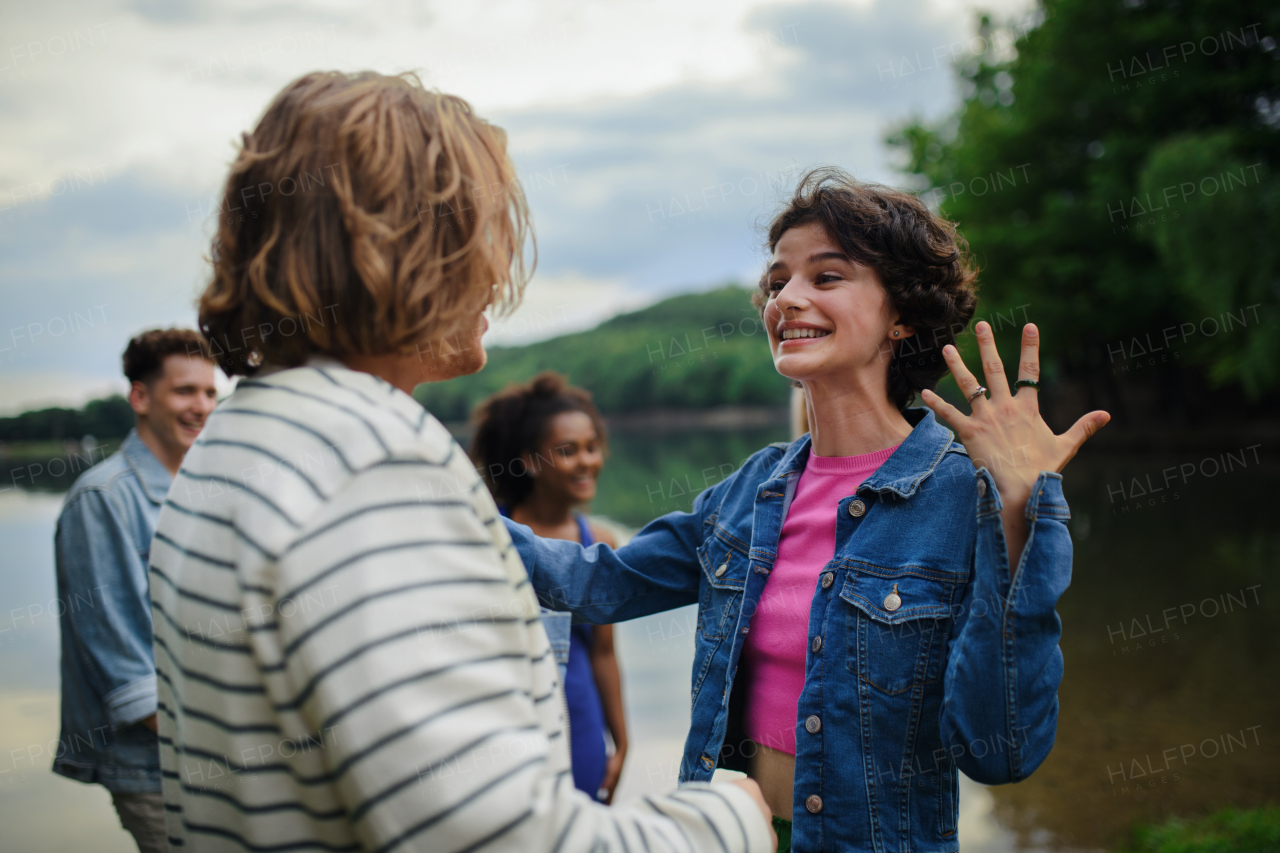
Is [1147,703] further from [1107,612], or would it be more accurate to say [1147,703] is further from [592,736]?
[592,736]

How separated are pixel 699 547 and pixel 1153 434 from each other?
91.6ft

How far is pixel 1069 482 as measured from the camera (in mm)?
20891

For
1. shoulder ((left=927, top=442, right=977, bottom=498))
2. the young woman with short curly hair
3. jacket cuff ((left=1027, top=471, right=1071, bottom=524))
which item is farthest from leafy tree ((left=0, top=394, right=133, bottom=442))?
jacket cuff ((left=1027, top=471, right=1071, bottom=524))

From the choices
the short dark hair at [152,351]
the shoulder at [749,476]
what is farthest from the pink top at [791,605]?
the short dark hair at [152,351]

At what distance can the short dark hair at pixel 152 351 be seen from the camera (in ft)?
11.9

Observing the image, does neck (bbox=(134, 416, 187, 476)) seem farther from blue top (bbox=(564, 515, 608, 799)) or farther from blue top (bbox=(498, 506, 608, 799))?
blue top (bbox=(564, 515, 608, 799))

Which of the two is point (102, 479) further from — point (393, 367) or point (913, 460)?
point (913, 460)

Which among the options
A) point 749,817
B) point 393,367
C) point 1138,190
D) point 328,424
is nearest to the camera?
point 328,424

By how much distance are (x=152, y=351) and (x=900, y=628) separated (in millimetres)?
3232

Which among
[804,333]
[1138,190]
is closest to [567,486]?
[804,333]

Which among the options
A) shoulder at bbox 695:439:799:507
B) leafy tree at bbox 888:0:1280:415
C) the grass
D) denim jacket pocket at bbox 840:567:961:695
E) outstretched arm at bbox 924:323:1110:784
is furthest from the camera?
leafy tree at bbox 888:0:1280:415

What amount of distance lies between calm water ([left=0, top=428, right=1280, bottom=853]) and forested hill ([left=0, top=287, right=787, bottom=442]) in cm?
5771

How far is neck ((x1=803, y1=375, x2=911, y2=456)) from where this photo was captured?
2.27 metres

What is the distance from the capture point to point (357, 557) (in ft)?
3.41
